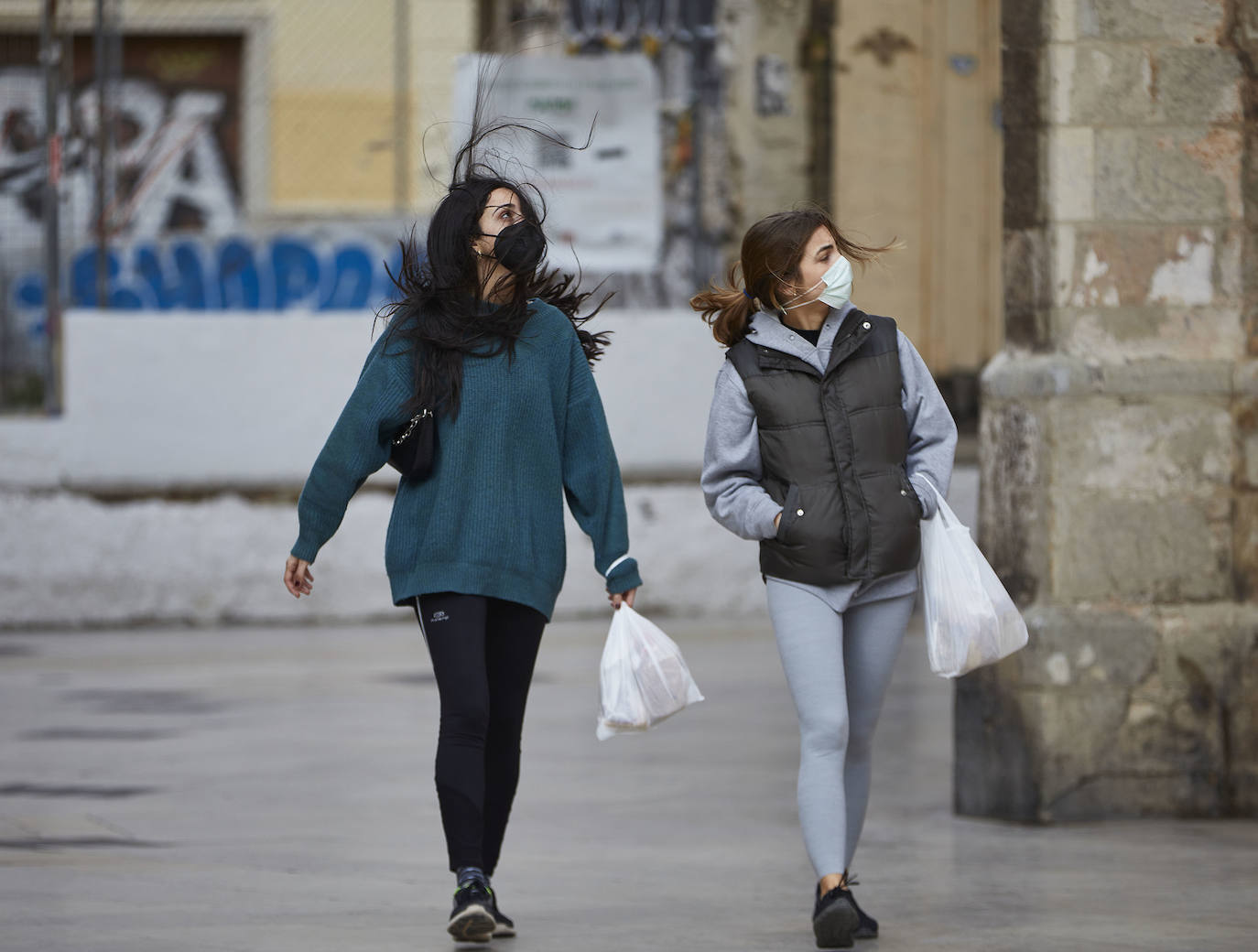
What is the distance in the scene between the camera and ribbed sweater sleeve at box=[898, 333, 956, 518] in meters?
5.20

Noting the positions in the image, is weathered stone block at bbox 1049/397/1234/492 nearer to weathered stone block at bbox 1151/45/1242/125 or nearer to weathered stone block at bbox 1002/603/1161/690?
weathered stone block at bbox 1002/603/1161/690

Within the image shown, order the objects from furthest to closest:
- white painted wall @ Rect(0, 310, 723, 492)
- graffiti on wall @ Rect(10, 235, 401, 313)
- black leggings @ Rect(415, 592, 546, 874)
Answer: graffiti on wall @ Rect(10, 235, 401, 313) < white painted wall @ Rect(0, 310, 723, 492) < black leggings @ Rect(415, 592, 546, 874)

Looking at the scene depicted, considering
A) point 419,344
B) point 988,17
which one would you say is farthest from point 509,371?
point 988,17

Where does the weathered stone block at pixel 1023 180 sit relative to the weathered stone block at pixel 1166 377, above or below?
above

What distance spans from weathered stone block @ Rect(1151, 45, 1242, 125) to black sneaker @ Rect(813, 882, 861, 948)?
2906mm

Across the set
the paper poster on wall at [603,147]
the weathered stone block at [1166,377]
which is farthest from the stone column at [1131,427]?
the paper poster on wall at [603,147]

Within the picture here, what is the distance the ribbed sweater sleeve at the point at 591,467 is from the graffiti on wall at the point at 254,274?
38.7 feet

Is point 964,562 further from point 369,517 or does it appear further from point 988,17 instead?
point 988,17

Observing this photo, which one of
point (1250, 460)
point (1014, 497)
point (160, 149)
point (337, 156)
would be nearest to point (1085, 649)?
point (1014, 497)

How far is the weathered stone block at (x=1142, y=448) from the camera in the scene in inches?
260

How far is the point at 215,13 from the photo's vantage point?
65.0 feet

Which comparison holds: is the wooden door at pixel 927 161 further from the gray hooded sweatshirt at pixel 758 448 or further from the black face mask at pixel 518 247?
the black face mask at pixel 518 247

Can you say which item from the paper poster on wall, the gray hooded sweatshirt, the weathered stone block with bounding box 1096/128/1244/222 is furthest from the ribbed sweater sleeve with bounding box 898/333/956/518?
the paper poster on wall

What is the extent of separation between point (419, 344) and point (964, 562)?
4.49 feet
